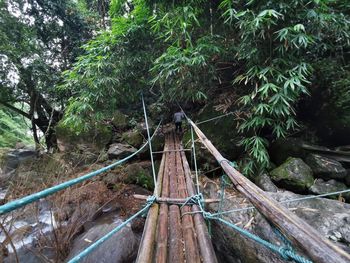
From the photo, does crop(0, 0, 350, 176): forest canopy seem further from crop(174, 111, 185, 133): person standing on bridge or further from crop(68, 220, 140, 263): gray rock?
crop(68, 220, 140, 263): gray rock

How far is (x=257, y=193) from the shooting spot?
35.2 inches

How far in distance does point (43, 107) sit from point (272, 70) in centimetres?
722

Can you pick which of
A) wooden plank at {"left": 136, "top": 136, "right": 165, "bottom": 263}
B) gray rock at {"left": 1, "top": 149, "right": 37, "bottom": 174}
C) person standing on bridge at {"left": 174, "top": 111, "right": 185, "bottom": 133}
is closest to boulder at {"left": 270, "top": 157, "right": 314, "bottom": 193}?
wooden plank at {"left": 136, "top": 136, "right": 165, "bottom": 263}

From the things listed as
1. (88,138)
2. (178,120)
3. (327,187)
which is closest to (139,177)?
(178,120)

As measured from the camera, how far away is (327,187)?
8.71 feet

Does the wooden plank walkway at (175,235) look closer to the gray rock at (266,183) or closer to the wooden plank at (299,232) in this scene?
the wooden plank at (299,232)

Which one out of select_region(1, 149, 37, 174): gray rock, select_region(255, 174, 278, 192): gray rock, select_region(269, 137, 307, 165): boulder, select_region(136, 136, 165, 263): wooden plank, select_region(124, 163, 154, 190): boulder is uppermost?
select_region(269, 137, 307, 165): boulder

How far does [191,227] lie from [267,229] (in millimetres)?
869

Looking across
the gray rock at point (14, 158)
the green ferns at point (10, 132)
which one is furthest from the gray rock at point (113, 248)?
the green ferns at point (10, 132)

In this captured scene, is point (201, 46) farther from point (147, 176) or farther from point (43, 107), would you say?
point (43, 107)

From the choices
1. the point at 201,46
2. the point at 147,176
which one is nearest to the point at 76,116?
the point at 147,176

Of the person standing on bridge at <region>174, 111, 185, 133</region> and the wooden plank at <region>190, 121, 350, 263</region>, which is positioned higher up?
the person standing on bridge at <region>174, 111, 185, 133</region>

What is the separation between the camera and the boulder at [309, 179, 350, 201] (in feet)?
8.47

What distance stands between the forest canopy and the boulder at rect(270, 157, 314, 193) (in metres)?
0.23
